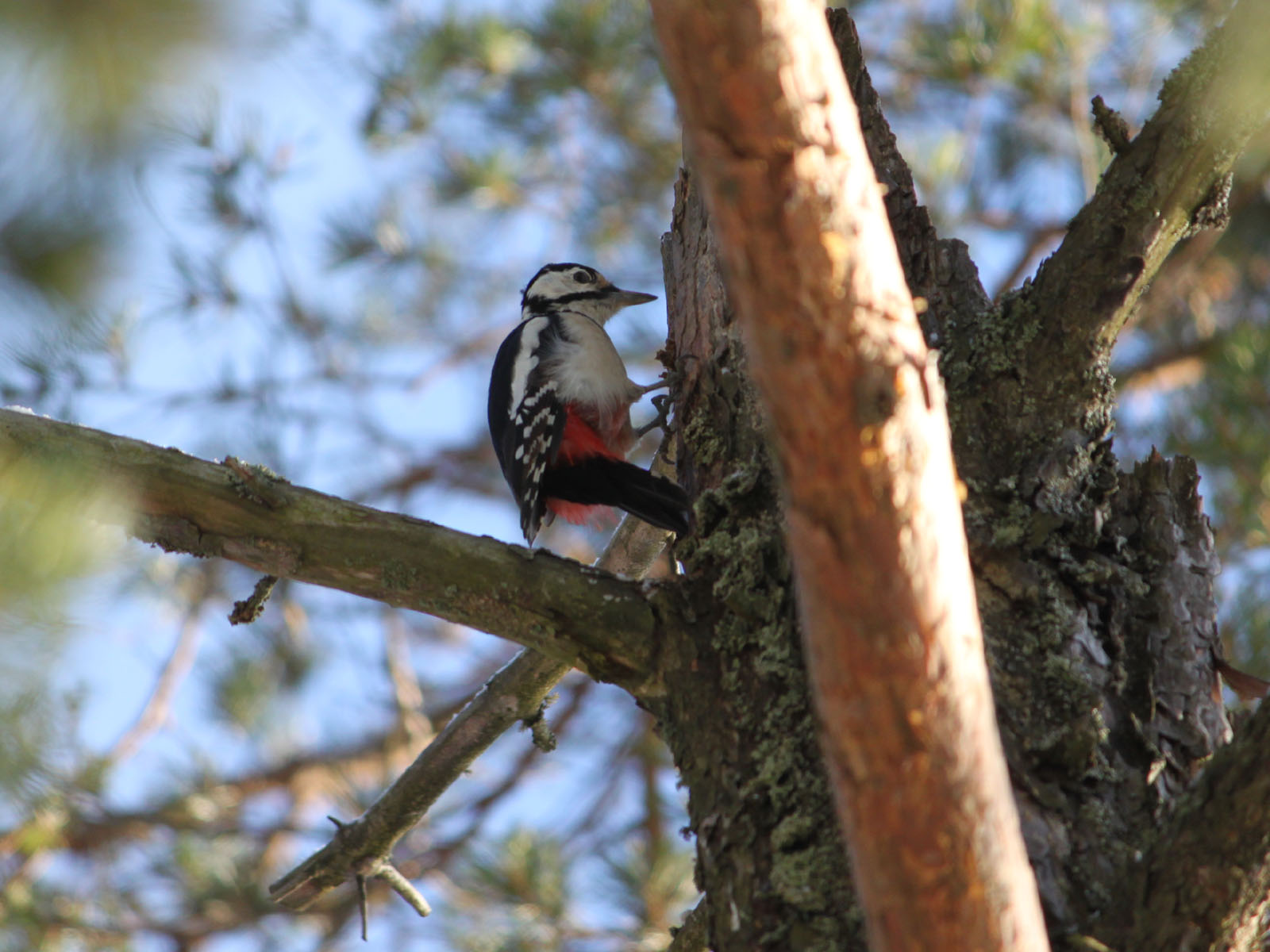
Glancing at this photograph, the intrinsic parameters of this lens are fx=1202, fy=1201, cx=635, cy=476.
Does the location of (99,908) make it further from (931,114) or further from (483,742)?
(931,114)

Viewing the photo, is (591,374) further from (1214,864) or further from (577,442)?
(1214,864)

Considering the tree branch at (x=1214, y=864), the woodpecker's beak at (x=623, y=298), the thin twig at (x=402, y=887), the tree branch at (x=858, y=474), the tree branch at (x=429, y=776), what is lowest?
the tree branch at (x=1214, y=864)

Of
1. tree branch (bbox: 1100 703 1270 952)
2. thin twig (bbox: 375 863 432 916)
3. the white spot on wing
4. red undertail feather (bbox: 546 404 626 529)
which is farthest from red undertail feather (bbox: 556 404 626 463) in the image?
tree branch (bbox: 1100 703 1270 952)

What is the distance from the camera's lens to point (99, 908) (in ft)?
13.7

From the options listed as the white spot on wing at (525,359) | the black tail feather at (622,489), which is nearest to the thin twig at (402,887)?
the black tail feather at (622,489)

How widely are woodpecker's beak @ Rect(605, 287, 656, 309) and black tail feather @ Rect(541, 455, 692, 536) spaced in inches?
43.6

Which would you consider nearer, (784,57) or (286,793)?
(784,57)

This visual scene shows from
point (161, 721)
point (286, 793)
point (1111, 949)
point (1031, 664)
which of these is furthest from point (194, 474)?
point (286, 793)

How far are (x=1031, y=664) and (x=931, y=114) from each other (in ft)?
12.0

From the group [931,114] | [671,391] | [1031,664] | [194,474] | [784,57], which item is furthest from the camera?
[931,114]

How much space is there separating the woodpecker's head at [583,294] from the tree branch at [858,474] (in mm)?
3119

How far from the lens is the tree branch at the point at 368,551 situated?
175cm

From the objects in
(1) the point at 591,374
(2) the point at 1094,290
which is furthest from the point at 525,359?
(2) the point at 1094,290

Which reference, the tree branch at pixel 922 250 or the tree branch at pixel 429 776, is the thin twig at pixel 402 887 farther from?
the tree branch at pixel 922 250
